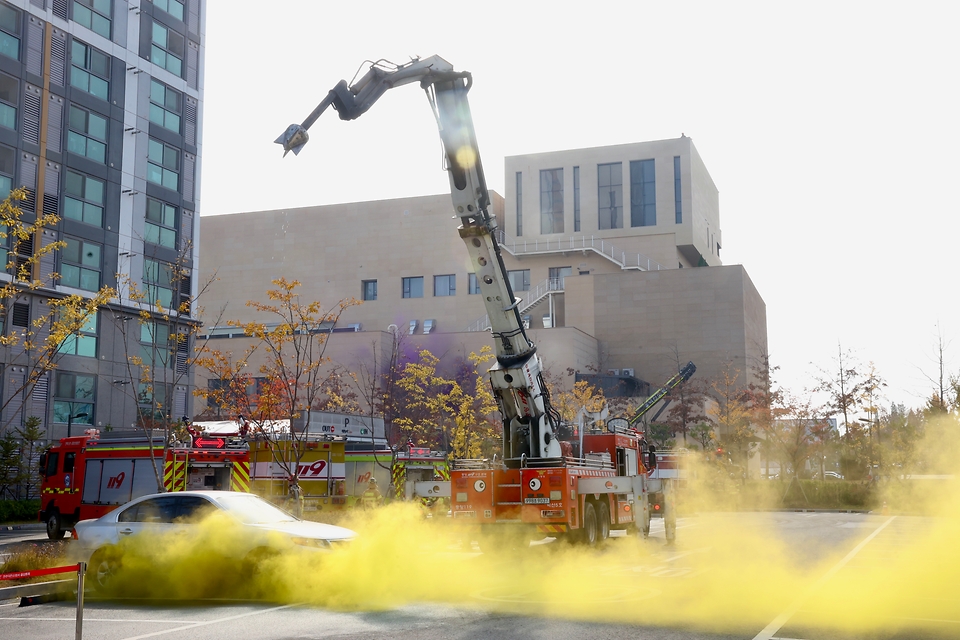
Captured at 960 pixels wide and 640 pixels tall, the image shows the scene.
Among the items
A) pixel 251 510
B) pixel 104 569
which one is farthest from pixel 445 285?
pixel 104 569

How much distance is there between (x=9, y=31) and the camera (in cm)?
3909

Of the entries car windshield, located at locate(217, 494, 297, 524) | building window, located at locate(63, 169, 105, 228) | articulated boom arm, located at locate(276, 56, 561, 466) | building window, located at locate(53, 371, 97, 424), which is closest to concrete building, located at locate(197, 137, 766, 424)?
building window, located at locate(63, 169, 105, 228)

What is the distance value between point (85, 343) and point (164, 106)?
12.8 m

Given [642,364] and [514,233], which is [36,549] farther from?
[514,233]

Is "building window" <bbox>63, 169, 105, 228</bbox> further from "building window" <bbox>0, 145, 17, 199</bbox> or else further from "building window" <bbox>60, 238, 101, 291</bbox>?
"building window" <bbox>0, 145, 17, 199</bbox>

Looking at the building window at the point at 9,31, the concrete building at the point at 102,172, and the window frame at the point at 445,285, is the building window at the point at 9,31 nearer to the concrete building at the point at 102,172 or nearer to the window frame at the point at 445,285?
the concrete building at the point at 102,172

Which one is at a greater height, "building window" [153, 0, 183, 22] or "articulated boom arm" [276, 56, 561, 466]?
"building window" [153, 0, 183, 22]

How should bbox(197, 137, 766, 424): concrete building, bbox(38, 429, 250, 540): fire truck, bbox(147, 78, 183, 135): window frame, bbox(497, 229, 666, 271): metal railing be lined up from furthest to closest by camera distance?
1. bbox(497, 229, 666, 271): metal railing
2. bbox(197, 137, 766, 424): concrete building
3. bbox(147, 78, 183, 135): window frame
4. bbox(38, 429, 250, 540): fire truck

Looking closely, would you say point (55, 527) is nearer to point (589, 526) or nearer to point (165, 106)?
point (589, 526)

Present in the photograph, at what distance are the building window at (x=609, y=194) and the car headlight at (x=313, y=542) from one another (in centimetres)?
7378

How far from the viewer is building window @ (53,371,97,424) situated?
40.3 meters

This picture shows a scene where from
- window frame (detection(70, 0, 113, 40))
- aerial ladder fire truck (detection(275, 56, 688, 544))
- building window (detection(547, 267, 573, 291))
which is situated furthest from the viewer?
building window (detection(547, 267, 573, 291))

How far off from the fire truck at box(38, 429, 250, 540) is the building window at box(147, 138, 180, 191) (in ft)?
71.7

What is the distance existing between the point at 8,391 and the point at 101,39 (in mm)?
16725
